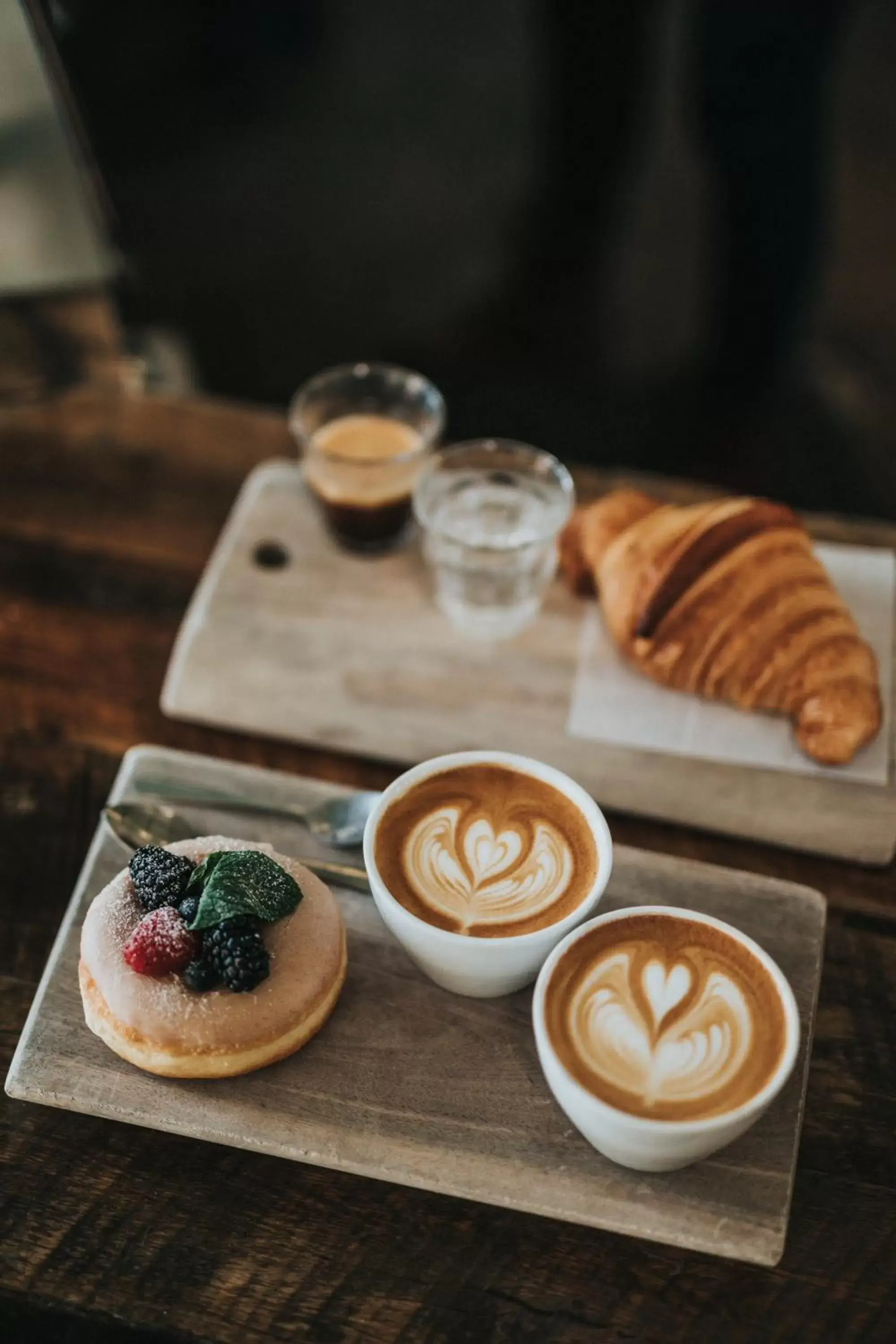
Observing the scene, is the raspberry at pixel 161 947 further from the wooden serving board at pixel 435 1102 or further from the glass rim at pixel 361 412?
the glass rim at pixel 361 412

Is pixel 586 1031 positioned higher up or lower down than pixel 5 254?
lower down

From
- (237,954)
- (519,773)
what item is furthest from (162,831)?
(519,773)

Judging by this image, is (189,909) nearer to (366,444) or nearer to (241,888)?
(241,888)

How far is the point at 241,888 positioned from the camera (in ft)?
4.09

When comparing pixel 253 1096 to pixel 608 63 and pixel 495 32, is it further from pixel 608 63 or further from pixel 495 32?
pixel 495 32

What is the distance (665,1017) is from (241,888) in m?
0.42

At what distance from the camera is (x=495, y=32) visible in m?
3.34

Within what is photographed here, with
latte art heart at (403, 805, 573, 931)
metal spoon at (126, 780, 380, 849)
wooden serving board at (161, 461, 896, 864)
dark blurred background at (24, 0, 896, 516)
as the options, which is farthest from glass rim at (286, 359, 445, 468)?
dark blurred background at (24, 0, 896, 516)

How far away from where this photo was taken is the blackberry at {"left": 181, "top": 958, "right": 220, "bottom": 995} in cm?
122

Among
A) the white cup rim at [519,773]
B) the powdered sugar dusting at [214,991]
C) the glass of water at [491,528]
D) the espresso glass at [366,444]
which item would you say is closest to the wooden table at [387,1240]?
the powdered sugar dusting at [214,991]

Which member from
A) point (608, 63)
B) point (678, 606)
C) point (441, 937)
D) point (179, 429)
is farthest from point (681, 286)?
point (441, 937)

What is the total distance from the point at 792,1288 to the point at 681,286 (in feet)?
9.40

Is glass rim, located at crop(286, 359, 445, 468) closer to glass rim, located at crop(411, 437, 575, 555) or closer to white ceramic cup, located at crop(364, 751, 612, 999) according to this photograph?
glass rim, located at crop(411, 437, 575, 555)

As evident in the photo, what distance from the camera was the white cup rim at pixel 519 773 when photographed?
4.07 ft
